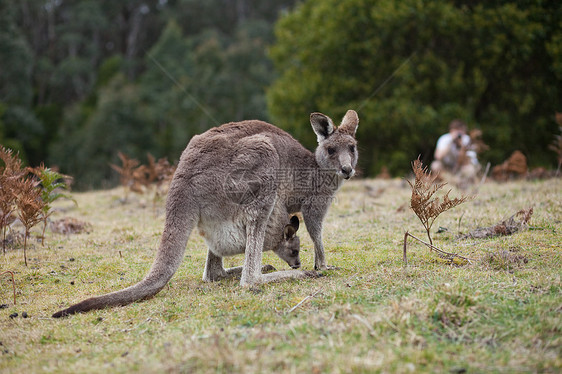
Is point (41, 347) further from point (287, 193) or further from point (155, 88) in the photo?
point (155, 88)

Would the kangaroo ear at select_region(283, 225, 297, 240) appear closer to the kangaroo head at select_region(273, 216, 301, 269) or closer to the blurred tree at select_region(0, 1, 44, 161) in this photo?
the kangaroo head at select_region(273, 216, 301, 269)

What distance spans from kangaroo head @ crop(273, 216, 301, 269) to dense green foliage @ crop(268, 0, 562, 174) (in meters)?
12.3

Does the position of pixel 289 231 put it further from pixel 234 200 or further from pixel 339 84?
pixel 339 84

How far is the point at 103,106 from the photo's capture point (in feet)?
112

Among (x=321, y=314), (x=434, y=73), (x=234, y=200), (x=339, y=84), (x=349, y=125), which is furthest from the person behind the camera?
(x=339, y=84)

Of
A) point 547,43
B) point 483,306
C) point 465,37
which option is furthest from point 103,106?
point 483,306

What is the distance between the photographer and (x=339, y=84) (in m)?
20.5

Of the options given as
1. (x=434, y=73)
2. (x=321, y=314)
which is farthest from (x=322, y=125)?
(x=434, y=73)

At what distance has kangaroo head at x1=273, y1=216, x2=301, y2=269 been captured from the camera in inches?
233

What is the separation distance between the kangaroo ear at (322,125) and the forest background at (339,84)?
1138 mm

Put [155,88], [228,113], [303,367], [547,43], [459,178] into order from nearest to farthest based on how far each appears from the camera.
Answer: [303,367] < [459,178] < [547,43] < [228,113] < [155,88]

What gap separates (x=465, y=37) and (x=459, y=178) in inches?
391

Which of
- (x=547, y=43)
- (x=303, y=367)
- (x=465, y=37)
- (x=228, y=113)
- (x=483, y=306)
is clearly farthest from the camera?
(x=228, y=113)

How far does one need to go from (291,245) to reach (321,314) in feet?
6.42
